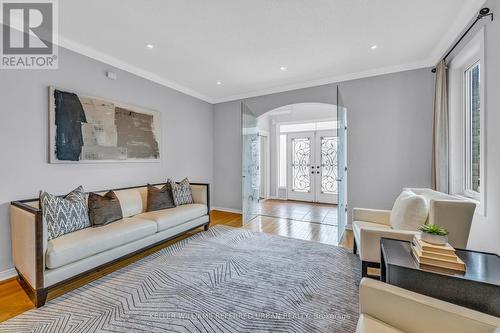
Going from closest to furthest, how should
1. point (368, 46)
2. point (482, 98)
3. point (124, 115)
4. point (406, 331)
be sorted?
point (406, 331) → point (482, 98) → point (368, 46) → point (124, 115)

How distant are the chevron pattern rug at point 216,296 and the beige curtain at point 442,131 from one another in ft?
5.62

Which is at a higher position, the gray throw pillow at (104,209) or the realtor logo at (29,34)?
the realtor logo at (29,34)

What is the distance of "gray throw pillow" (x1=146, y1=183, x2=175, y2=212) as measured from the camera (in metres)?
3.45

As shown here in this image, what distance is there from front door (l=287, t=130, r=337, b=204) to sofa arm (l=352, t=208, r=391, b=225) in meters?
3.45

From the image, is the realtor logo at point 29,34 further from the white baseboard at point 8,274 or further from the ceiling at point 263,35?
the white baseboard at point 8,274

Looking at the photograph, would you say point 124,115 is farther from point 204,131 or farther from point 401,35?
point 401,35

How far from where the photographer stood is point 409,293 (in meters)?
1.14

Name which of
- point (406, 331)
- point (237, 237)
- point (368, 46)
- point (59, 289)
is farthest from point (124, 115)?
point (406, 331)

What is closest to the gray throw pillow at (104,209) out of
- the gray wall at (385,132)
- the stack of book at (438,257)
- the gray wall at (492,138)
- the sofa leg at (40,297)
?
the sofa leg at (40,297)

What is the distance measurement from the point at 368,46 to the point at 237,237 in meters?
3.38

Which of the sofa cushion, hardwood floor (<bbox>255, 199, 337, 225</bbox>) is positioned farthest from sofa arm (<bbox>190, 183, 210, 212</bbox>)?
hardwood floor (<bbox>255, 199, 337, 225</bbox>)

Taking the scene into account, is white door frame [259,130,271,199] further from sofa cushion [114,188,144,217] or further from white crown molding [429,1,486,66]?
white crown molding [429,1,486,66]

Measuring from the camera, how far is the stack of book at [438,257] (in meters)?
1.30

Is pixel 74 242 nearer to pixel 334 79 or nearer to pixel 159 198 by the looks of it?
pixel 159 198
